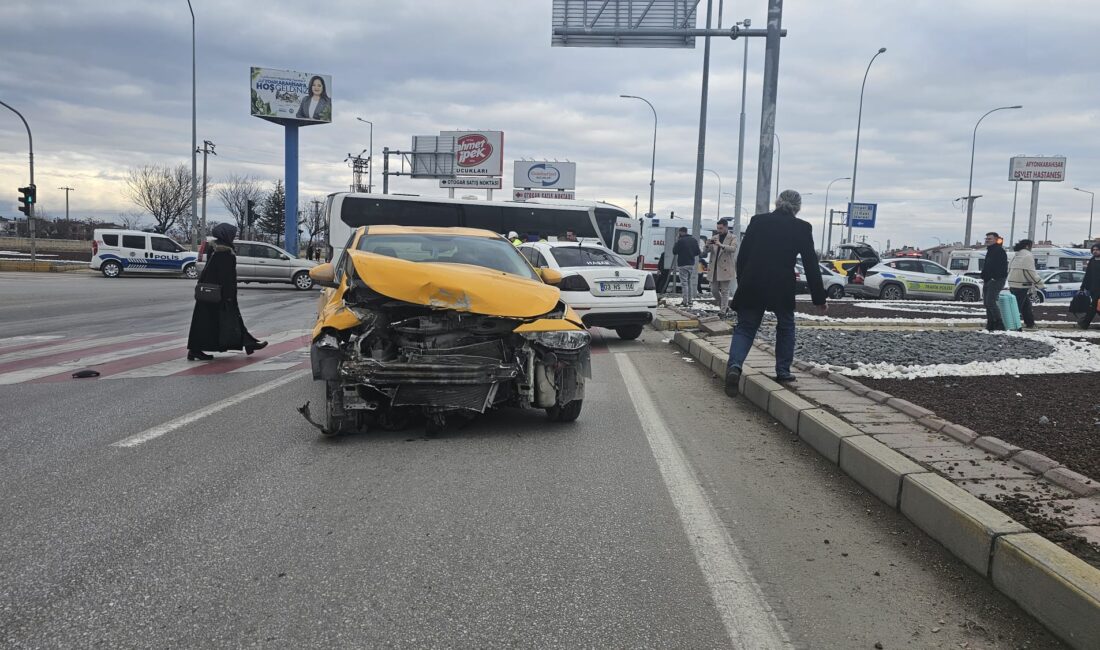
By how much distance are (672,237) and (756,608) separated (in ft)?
78.7

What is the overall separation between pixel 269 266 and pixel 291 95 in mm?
24706

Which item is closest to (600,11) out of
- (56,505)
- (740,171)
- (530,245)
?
(530,245)

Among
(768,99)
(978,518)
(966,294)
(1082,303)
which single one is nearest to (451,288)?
(978,518)

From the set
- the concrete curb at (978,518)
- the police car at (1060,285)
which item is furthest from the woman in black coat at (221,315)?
the police car at (1060,285)

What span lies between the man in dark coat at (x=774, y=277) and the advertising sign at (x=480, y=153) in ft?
177

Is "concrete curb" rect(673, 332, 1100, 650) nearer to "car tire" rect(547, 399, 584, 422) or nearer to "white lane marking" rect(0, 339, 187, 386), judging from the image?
"car tire" rect(547, 399, 584, 422)

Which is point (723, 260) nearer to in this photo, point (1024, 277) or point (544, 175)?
point (1024, 277)

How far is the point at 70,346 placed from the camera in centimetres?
1037

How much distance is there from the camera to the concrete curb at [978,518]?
9.07 feet

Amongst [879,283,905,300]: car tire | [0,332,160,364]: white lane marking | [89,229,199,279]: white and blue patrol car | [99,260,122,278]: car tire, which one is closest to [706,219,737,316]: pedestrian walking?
[0,332,160,364]: white lane marking

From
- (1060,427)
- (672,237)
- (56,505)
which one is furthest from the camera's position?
(672,237)

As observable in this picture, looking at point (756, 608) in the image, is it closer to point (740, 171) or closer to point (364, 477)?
point (364, 477)

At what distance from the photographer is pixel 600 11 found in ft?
57.0

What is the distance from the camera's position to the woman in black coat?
9.02m
